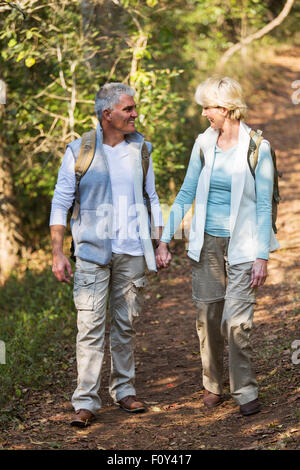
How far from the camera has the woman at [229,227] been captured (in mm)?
4410

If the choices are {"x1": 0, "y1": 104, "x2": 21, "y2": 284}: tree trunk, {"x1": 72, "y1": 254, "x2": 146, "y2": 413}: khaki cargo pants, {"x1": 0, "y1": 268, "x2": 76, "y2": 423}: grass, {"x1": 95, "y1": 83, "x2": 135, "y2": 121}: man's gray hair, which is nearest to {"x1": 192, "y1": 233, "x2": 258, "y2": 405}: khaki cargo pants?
{"x1": 72, "y1": 254, "x2": 146, "y2": 413}: khaki cargo pants

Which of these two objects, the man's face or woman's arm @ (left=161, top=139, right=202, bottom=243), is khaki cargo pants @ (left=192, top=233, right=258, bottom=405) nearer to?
woman's arm @ (left=161, top=139, right=202, bottom=243)

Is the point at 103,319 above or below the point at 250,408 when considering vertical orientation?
above

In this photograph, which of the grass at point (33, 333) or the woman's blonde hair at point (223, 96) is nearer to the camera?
the woman's blonde hair at point (223, 96)

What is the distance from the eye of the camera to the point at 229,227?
14.8ft

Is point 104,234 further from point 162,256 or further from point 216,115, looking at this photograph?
point 216,115

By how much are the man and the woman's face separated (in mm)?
505

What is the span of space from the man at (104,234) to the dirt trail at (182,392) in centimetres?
27

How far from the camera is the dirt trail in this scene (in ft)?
13.9

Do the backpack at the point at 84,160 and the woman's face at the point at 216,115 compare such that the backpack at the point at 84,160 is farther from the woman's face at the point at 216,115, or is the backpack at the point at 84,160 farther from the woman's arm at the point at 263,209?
the woman's arm at the point at 263,209

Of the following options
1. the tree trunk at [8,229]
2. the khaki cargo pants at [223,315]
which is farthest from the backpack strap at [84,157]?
the tree trunk at [8,229]

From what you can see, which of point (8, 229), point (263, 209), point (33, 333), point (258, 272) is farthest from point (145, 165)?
point (8, 229)

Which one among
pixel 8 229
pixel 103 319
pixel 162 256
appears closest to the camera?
pixel 103 319

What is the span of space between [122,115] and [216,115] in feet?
2.05
